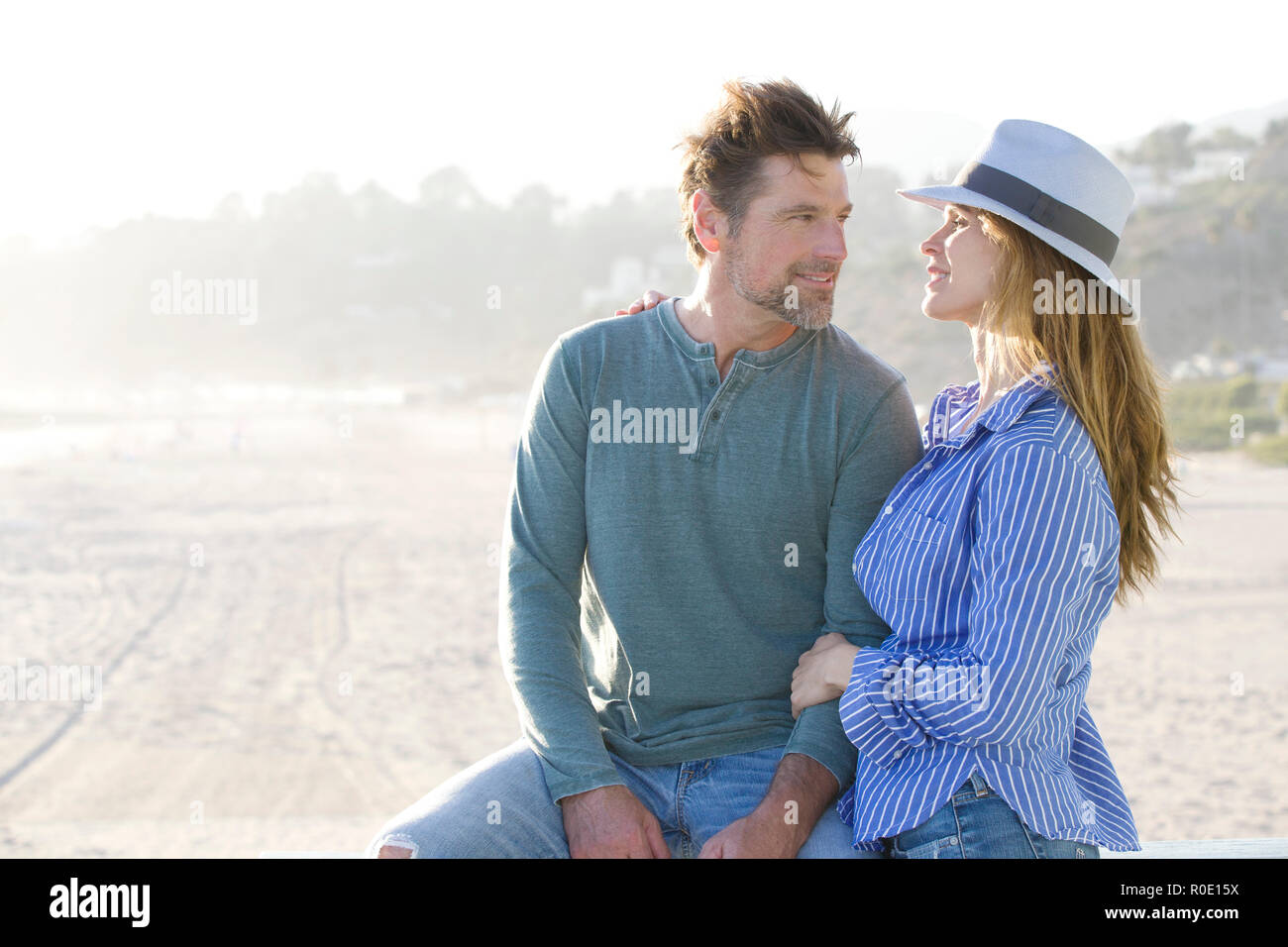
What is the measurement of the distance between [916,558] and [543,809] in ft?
2.70

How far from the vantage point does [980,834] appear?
1.77 m

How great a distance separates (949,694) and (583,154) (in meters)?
106

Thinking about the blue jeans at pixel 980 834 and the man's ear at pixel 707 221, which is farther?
the man's ear at pixel 707 221

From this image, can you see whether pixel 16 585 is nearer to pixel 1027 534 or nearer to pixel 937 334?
pixel 1027 534

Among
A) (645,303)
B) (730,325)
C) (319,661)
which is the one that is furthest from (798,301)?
(319,661)

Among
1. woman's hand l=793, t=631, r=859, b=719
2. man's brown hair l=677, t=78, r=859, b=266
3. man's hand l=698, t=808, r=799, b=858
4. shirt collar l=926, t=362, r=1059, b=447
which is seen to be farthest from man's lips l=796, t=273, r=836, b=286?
man's hand l=698, t=808, r=799, b=858

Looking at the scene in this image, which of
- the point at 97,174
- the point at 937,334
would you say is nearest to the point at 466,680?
the point at 937,334

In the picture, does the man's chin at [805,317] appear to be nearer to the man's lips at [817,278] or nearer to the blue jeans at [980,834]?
the man's lips at [817,278]

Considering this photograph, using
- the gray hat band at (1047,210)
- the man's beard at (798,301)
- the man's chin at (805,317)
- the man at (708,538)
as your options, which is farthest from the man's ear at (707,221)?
the gray hat band at (1047,210)

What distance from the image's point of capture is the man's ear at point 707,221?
2369 millimetres

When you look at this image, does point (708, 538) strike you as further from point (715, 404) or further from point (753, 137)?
point (753, 137)

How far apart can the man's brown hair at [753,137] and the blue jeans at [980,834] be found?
47.3 inches

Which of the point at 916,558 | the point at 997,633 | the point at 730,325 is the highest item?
the point at 730,325
